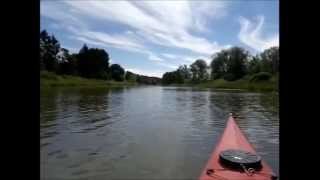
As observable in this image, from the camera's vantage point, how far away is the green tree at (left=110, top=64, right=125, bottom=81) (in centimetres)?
10253

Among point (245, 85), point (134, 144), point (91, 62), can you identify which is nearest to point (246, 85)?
point (245, 85)

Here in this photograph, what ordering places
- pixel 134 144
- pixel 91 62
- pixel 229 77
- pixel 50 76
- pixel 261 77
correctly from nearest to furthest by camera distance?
pixel 134 144 → pixel 50 76 → pixel 261 77 → pixel 91 62 → pixel 229 77

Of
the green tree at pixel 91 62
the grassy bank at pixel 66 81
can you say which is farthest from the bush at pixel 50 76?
the green tree at pixel 91 62

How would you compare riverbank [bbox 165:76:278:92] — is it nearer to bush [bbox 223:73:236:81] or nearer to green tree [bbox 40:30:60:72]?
bush [bbox 223:73:236:81]

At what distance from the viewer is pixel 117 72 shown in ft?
344

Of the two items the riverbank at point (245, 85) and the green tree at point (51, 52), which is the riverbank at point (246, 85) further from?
the green tree at point (51, 52)

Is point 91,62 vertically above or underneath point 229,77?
above

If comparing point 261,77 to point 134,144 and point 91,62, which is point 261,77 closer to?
point 91,62

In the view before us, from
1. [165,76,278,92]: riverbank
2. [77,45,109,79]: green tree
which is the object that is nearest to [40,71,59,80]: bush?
[77,45,109,79]: green tree
